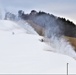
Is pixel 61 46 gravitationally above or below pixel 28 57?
above

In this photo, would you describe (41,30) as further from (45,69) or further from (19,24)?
(45,69)

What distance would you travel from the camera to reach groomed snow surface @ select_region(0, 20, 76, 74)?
28.5 feet

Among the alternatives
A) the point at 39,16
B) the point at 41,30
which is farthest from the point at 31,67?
the point at 39,16

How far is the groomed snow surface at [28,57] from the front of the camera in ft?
28.5

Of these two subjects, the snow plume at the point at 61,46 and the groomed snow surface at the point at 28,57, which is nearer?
the groomed snow surface at the point at 28,57

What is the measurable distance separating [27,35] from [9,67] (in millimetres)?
4181

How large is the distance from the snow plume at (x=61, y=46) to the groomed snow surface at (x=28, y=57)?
40 centimetres

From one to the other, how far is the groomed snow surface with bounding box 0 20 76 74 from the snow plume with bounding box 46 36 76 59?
40cm

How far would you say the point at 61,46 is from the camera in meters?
11.7

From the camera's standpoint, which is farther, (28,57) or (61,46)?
(61,46)

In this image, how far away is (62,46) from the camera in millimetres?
11781

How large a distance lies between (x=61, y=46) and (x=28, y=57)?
8.13 feet

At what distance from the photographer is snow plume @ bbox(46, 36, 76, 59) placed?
432 inches

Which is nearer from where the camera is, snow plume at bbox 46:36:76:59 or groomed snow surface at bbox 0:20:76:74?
groomed snow surface at bbox 0:20:76:74
